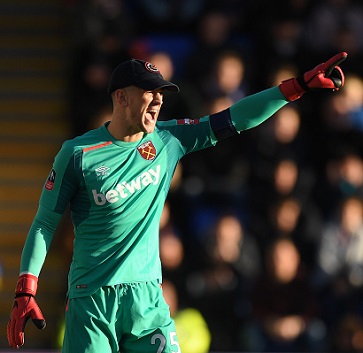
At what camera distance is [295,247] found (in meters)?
8.80

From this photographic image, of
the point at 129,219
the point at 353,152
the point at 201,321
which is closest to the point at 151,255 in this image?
the point at 129,219

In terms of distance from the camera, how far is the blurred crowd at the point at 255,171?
843 centimetres

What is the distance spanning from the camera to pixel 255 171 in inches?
354

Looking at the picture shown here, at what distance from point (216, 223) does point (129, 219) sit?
348 centimetres

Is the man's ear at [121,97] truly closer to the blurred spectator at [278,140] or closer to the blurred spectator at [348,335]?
the blurred spectator at [278,140]

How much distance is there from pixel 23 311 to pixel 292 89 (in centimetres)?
172

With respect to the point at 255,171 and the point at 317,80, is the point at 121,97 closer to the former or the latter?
the point at 317,80

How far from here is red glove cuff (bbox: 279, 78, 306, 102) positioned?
5.39 metres

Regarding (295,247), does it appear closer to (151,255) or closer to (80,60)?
(80,60)

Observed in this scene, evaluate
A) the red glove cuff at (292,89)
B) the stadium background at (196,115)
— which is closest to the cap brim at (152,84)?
the red glove cuff at (292,89)

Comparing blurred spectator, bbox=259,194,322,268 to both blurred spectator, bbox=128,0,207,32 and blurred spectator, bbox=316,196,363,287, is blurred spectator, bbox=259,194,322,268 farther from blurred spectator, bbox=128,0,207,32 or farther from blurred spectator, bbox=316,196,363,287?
blurred spectator, bbox=128,0,207,32

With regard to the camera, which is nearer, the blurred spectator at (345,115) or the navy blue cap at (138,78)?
the navy blue cap at (138,78)

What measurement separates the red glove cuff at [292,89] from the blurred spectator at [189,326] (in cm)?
318

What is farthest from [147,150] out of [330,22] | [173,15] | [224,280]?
[330,22]
